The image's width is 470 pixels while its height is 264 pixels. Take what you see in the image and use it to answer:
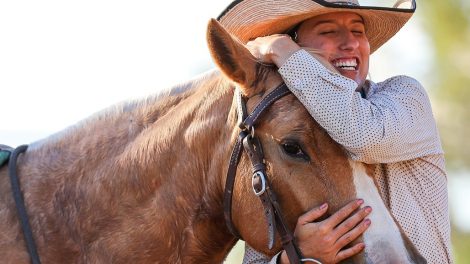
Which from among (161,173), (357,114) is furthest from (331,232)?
(161,173)

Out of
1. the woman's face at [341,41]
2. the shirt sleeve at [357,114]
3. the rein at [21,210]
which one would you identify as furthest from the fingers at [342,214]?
the rein at [21,210]

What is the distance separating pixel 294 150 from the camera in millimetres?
4816

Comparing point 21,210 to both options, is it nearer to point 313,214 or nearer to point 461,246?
point 313,214

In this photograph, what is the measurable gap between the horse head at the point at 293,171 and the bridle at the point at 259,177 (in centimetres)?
3

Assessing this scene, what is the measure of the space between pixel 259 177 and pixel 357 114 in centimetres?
52

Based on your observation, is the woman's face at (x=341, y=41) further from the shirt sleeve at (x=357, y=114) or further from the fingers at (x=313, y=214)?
the fingers at (x=313, y=214)

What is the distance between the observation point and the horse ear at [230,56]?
4.89 meters

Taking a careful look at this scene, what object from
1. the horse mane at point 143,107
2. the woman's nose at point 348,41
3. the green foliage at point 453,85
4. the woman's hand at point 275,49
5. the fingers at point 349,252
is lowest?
the green foliage at point 453,85

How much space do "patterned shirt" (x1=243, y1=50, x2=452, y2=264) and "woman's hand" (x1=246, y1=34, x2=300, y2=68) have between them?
0.20ft

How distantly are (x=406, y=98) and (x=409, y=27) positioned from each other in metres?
15.3

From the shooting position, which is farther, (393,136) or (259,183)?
(393,136)

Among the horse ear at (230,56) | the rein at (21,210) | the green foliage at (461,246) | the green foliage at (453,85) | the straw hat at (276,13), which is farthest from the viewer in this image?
the green foliage at (453,85)

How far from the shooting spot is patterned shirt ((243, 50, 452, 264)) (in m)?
4.81

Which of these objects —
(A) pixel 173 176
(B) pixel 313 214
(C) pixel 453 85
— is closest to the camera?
(B) pixel 313 214
